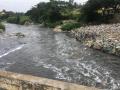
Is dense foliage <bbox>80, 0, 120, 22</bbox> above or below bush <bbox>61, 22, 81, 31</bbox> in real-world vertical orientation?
above

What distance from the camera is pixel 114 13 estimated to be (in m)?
58.1

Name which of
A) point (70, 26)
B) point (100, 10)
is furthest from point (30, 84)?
point (100, 10)

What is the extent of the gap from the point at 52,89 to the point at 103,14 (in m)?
53.2

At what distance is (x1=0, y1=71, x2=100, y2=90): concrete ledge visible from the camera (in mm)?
5668

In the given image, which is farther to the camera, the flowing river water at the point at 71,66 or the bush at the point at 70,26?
the bush at the point at 70,26

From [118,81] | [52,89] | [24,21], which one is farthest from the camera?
[24,21]

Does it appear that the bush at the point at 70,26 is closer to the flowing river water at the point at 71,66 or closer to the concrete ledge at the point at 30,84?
the flowing river water at the point at 71,66

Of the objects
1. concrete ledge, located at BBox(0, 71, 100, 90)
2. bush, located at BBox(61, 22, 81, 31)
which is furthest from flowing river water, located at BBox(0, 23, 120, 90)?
bush, located at BBox(61, 22, 81, 31)

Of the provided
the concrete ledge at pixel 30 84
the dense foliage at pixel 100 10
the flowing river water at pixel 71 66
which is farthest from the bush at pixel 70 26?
the concrete ledge at pixel 30 84

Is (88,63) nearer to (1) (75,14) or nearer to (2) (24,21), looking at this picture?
(1) (75,14)

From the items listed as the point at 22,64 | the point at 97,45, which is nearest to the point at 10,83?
the point at 22,64

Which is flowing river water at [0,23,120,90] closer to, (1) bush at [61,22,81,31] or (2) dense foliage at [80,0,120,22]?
(1) bush at [61,22,81,31]

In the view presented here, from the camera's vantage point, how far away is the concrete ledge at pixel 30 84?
5.67 m

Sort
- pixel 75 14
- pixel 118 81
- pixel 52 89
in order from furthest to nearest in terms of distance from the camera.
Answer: pixel 75 14 → pixel 118 81 → pixel 52 89
